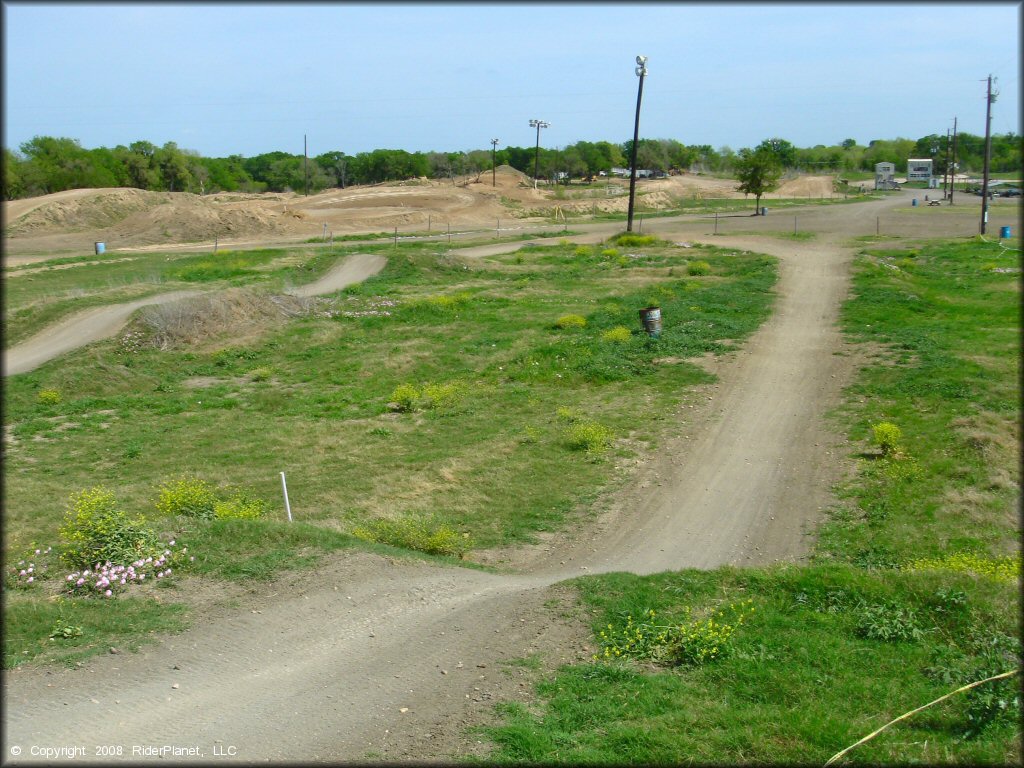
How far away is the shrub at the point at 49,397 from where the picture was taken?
1927cm

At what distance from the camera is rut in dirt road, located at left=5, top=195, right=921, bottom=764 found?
601 cm

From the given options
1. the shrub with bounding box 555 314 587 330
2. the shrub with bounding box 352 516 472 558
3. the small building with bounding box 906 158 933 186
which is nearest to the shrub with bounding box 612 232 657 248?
the shrub with bounding box 555 314 587 330

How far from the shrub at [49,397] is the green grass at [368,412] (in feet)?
0.15

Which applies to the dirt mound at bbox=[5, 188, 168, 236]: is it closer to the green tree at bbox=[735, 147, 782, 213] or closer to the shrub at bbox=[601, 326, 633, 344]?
the green tree at bbox=[735, 147, 782, 213]

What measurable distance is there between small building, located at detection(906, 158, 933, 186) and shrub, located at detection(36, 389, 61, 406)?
8312 cm

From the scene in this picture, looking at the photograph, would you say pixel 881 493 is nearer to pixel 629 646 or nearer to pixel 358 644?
pixel 629 646

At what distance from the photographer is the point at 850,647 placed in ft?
22.0

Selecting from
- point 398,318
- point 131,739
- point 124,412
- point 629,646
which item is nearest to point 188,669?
point 131,739

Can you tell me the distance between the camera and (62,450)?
16172 millimetres

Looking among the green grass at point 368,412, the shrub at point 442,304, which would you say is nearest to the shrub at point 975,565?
the green grass at point 368,412

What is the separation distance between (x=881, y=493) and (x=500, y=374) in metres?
9.68

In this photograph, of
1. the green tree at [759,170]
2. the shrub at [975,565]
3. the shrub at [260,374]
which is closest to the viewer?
the shrub at [975,565]

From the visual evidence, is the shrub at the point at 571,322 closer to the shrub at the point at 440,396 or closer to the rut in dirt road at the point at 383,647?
the shrub at the point at 440,396

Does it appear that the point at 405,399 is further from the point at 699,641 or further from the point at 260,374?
the point at 699,641
